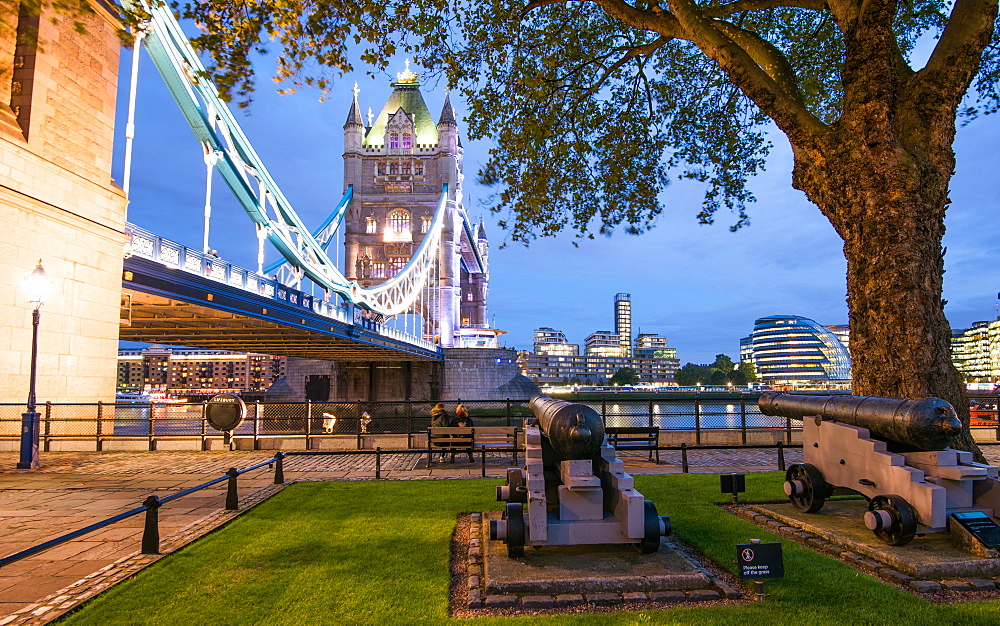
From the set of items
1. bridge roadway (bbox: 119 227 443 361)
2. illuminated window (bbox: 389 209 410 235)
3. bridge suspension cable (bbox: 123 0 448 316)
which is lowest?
bridge roadway (bbox: 119 227 443 361)

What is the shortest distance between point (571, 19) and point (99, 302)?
11342mm

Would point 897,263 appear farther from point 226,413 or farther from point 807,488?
point 226,413

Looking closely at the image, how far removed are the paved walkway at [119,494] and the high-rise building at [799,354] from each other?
378ft

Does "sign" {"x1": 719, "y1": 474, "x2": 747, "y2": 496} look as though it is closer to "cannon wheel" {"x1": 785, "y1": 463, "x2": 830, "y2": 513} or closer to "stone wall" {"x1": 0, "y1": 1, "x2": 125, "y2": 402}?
"cannon wheel" {"x1": 785, "y1": 463, "x2": 830, "y2": 513}

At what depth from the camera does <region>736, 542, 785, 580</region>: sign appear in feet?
12.1

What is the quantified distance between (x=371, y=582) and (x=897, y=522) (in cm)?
413

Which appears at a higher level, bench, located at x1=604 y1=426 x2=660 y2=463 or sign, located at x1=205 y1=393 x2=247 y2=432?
sign, located at x1=205 y1=393 x2=247 y2=432

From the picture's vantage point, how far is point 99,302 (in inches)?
491

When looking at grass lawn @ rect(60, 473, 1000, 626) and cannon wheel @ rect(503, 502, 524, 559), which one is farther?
cannon wheel @ rect(503, 502, 524, 559)


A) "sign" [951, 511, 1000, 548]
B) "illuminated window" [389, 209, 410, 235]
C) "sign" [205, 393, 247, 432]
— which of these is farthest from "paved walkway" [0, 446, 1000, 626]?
"illuminated window" [389, 209, 410, 235]

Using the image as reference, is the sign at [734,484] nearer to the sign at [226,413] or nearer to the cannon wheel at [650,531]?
the cannon wheel at [650,531]

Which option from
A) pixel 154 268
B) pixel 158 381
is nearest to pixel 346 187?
pixel 154 268

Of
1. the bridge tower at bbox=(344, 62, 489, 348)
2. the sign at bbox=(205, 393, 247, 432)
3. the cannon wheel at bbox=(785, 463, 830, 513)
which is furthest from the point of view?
the bridge tower at bbox=(344, 62, 489, 348)

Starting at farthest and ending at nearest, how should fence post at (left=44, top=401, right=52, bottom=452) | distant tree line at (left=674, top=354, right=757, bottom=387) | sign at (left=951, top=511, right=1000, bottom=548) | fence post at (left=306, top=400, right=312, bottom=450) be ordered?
distant tree line at (left=674, top=354, right=757, bottom=387)
fence post at (left=306, top=400, right=312, bottom=450)
fence post at (left=44, top=401, right=52, bottom=452)
sign at (left=951, top=511, right=1000, bottom=548)
